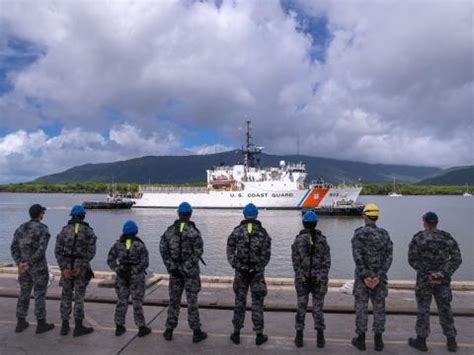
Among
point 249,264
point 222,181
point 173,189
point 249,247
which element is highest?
point 222,181

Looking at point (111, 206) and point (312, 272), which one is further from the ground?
point (312, 272)

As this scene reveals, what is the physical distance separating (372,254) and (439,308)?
1.07m

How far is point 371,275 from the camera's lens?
5.28m

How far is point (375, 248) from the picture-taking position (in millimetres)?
5340

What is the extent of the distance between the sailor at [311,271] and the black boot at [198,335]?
1.25 metres

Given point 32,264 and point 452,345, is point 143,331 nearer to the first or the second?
point 32,264

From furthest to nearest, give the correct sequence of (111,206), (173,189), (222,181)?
(111,206) → (173,189) → (222,181)

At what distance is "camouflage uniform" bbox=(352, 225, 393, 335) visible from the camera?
17.3 feet

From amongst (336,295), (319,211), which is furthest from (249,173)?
(336,295)

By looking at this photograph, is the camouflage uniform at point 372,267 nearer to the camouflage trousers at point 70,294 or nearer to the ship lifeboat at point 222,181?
the camouflage trousers at point 70,294

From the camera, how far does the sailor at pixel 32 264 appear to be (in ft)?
19.1

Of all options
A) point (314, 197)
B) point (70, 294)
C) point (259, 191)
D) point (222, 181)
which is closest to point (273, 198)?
point (259, 191)

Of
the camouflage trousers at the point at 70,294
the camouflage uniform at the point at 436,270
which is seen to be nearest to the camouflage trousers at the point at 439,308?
the camouflage uniform at the point at 436,270

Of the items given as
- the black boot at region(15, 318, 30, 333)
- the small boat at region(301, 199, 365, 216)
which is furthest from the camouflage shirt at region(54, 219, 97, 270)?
the small boat at region(301, 199, 365, 216)
